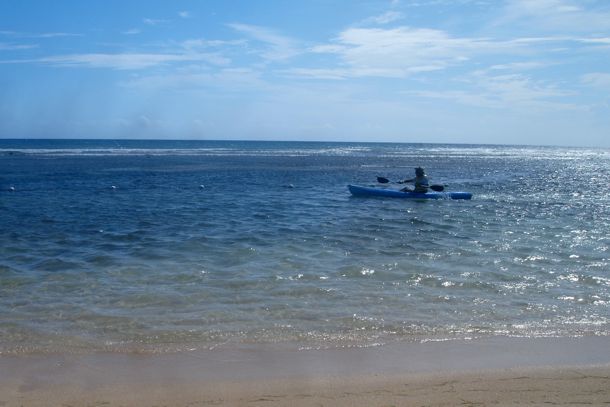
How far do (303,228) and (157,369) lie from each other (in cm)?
1102

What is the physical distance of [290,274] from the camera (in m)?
11.8

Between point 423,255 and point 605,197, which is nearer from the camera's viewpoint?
point 423,255

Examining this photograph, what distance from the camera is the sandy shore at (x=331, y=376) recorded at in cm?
613

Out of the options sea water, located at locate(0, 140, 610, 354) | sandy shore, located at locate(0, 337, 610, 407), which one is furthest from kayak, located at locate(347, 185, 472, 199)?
sandy shore, located at locate(0, 337, 610, 407)

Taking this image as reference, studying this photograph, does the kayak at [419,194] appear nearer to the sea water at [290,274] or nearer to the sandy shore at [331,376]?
the sea water at [290,274]

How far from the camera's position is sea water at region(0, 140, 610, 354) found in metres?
8.55

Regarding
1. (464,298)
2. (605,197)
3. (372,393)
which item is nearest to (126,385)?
(372,393)

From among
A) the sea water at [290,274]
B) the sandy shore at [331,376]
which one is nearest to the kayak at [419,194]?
the sea water at [290,274]

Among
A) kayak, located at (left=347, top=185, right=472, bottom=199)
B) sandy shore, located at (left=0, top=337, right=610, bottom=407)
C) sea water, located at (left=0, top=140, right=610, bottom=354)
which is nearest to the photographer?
sandy shore, located at (left=0, top=337, right=610, bottom=407)

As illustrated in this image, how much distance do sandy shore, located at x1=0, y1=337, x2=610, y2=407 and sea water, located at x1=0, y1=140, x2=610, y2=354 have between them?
0.47m

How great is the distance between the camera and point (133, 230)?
17156 millimetres

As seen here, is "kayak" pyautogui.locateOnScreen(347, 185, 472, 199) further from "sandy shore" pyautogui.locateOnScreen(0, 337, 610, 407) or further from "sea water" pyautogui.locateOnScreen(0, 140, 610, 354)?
"sandy shore" pyautogui.locateOnScreen(0, 337, 610, 407)

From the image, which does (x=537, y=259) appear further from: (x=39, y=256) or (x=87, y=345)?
(x=39, y=256)

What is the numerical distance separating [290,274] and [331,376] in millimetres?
5045
